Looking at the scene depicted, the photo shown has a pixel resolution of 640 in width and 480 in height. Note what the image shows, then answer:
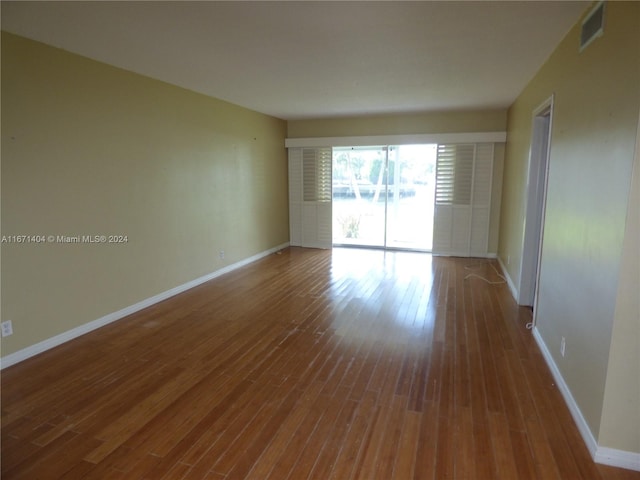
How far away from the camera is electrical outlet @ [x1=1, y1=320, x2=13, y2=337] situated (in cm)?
272

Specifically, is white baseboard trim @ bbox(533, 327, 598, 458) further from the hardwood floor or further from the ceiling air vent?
the ceiling air vent

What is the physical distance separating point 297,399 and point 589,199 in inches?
84.8

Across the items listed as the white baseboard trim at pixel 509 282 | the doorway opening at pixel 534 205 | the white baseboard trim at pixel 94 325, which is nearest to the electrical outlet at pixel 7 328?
the white baseboard trim at pixel 94 325

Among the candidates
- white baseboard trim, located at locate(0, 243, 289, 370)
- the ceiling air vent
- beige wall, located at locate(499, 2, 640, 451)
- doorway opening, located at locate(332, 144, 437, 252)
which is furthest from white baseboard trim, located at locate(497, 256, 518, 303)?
white baseboard trim, located at locate(0, 243, 289, 370)

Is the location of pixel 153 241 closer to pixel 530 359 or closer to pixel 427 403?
pixel 427 403

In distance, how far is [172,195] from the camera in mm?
4320

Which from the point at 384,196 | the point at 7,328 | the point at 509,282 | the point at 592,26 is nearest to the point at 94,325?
the point at 7,328

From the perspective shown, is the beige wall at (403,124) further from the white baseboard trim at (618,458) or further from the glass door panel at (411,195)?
the white baseboard trim at (618,458)

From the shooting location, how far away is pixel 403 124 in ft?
20.9

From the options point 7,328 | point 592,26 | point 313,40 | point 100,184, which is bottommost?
point 7,328

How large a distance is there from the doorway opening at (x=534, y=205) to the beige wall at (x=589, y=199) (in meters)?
0.54

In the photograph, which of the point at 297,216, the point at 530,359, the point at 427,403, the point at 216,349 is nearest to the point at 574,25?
the point at 530,359

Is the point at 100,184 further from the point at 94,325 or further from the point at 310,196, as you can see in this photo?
the point at 310,196

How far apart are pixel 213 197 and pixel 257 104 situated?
1534mm
